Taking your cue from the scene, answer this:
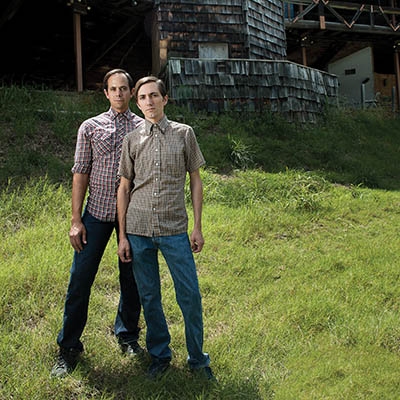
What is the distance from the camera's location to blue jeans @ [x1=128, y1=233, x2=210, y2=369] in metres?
2.66

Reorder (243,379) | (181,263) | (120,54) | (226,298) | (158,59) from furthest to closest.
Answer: (120,54)
(158,59)
(226,298)
(243,379)
(181,263)

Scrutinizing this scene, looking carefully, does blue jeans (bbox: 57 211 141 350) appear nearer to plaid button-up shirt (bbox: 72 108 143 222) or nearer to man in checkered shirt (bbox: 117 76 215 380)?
plaid button-up shirt (bbox: 72 108 143 222)

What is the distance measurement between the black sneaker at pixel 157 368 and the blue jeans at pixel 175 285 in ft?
0.10

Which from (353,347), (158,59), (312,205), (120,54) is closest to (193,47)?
(158,59)

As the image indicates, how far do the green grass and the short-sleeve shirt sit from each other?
1.00 meters

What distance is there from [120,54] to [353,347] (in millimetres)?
14708

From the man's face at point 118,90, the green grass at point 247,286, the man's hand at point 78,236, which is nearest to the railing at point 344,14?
the green grass at point 247,286

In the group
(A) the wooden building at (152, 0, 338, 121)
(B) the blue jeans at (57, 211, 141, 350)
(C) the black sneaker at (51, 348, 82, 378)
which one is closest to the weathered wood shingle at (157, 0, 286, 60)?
(A) the wooden building at (152, 0, 338, 121)

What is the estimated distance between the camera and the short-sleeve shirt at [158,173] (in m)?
2.69

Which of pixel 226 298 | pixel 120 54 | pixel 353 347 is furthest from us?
pixel 120 54

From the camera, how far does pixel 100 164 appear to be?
2.90 m

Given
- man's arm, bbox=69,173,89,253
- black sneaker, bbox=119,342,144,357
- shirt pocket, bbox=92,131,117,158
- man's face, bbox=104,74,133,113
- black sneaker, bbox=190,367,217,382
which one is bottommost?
black sneaker, bbox=190,367,217,382

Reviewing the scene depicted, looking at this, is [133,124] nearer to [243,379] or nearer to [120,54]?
[243,379]

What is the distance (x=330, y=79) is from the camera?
39.4 ft
